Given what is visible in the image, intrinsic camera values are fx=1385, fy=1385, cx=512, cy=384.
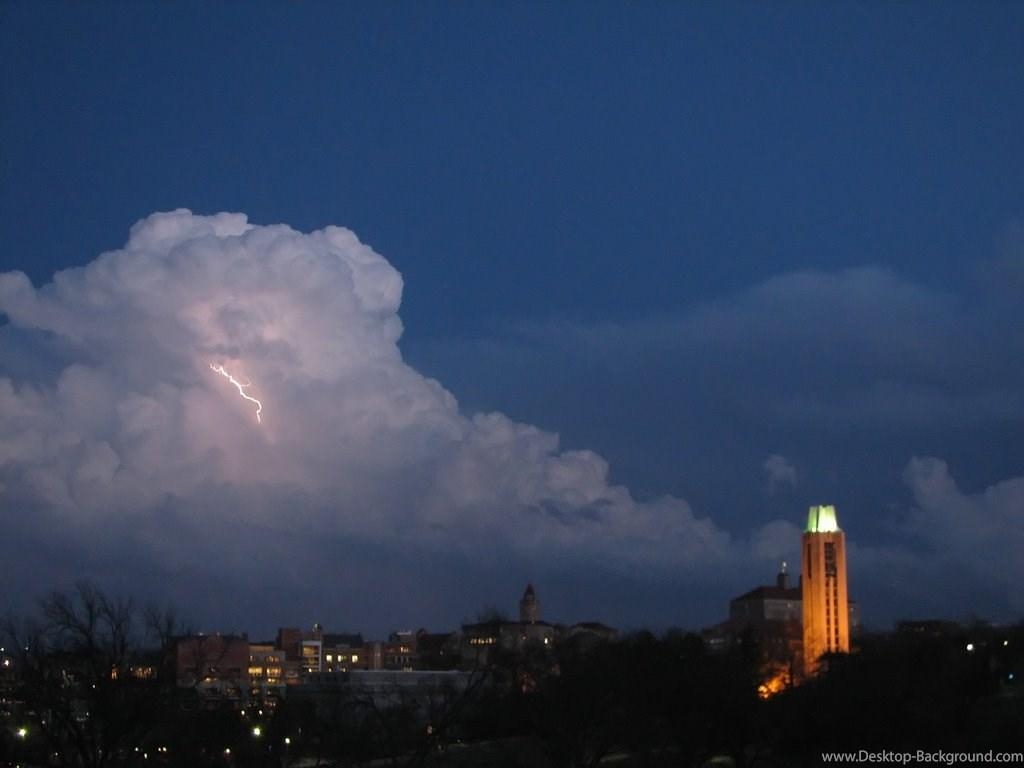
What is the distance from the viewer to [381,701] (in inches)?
4141

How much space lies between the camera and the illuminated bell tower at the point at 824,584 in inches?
7195

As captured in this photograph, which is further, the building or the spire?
the spire

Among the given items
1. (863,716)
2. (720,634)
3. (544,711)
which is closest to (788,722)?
(863,716)

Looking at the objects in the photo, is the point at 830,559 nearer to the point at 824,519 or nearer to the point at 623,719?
the point at 824,519

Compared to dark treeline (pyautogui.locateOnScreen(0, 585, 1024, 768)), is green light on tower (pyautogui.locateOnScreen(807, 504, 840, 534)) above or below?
above

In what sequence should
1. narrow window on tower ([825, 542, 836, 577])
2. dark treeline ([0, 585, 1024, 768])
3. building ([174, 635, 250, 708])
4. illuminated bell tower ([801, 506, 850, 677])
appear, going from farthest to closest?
narrow window on tower ([825, 542, 836, 577]) → illuminated bell tower ([801, 506, 850, 677]) → dark treeline ([0, 585, 1024, 768]) → building ([174, 635, 250, 708])

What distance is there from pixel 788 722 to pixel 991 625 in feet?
301

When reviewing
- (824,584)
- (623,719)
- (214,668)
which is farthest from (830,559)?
(214,668)

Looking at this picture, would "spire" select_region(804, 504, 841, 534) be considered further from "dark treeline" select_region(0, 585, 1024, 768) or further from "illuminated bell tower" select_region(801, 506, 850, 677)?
"dark treeline" select_region(0, 585, 1024, 768)

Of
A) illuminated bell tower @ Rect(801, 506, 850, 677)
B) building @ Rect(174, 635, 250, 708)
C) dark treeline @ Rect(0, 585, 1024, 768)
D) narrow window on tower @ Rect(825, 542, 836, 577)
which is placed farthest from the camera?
narrow window on tower @ Rect(825, 542, 836, 577)

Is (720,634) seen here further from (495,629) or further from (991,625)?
(495,629)

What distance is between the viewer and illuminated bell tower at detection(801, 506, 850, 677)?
183m


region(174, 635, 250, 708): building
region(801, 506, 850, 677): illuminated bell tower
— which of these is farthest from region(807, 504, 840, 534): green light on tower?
region(174, 635, 250, 708): building

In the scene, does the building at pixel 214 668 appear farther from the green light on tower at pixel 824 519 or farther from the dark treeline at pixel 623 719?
the green light on tower at pixel 824 519
